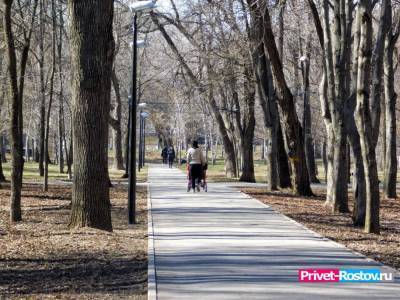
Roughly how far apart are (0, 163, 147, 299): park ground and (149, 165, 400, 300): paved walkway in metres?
0.30

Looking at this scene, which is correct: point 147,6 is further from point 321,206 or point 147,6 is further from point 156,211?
point 321,206

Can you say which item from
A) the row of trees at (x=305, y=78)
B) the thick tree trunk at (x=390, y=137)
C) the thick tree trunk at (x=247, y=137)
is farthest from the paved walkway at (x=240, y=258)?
the thick tree trunk at (x=247, y=137)

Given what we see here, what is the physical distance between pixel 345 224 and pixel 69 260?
7.70 meters

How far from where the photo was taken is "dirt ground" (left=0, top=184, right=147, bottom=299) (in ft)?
27.2

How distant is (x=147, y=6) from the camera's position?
1498 cm

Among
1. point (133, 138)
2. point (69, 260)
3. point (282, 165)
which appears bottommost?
point (69, 260)

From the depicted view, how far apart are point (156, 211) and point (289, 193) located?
9191 mm

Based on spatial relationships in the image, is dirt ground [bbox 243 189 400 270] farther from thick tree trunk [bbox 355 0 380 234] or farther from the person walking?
the person walking

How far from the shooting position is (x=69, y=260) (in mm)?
10305

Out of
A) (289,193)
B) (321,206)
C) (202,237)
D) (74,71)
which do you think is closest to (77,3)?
(74,71)

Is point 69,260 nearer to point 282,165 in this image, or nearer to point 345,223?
point 345,223

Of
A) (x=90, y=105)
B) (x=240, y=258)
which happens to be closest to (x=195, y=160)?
(x=90, y=105)

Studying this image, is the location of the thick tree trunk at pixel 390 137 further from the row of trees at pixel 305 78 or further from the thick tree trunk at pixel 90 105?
the thick tree trunk at pixel 90 105

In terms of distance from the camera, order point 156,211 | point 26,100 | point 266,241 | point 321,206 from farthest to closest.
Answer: point 26,100, point 321,206, point 156,211, point 266,241
